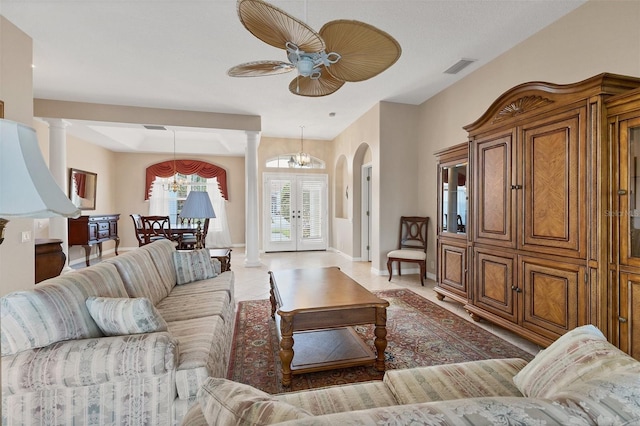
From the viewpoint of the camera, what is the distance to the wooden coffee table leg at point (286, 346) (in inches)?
79.9

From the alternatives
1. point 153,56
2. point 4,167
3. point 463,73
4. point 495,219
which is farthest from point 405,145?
point 4,167

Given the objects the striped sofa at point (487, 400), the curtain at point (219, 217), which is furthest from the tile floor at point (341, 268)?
the striped sofa at point (487, 400)

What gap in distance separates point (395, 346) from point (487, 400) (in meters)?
2.14

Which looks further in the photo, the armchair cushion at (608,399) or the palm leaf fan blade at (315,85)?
the palm leaf fan blade at (315,85)

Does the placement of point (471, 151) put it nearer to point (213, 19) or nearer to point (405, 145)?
point (405, 145)

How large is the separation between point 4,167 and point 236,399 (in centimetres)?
87

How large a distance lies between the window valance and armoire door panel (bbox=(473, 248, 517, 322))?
7.29m

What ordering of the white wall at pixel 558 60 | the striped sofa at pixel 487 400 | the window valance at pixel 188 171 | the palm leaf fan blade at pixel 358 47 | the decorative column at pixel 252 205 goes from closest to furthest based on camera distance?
the striped sofa at pixel 487 400 → the palm leaf fan blade at pixel 358 47 → the white wall at pixel 558 60 → the decorative column at pixel 252 205 → the window valance at pixel 188 171

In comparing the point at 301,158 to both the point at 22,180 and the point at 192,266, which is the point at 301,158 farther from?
the point at 22,180

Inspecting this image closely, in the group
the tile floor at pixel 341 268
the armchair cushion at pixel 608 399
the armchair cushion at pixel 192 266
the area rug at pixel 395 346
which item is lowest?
the area rug at pixel 395 346

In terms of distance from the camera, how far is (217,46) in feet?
11.2

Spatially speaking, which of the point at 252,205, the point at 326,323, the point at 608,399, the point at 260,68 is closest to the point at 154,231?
the point at 252,205

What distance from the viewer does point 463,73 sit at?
164 inches

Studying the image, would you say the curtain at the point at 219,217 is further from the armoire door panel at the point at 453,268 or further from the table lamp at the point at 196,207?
the armoire door panel at the point at 453,268
